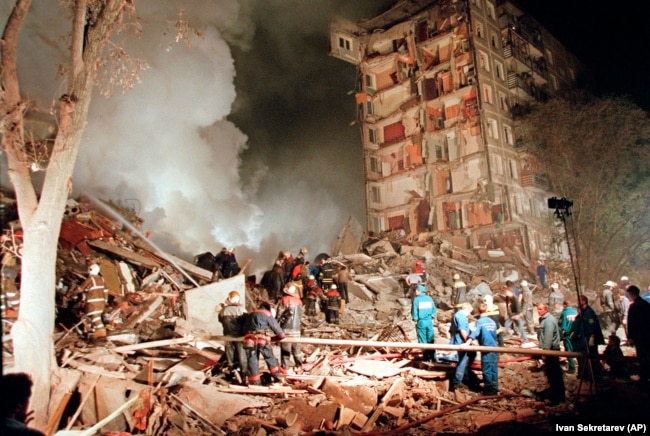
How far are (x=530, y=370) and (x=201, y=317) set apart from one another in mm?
8915

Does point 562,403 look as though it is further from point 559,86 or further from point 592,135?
point 559,86

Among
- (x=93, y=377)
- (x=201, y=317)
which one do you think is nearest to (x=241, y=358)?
(x=93, y=377)

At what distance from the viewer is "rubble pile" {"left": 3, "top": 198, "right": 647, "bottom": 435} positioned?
5.78 m

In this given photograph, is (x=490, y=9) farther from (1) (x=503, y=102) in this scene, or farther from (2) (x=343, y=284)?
(2) (x=343, y=284)

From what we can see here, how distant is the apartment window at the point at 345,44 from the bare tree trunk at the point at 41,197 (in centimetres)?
3303

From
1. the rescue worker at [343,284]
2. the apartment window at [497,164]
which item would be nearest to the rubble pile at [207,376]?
the rescue worker at [343,284]

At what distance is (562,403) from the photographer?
22.2 ft

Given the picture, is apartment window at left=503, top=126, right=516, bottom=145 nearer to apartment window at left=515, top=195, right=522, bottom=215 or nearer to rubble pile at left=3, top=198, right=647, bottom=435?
apartment window at left=515, top=195, right=522, bottom=215

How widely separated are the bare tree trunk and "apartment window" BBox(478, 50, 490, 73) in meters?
30.9

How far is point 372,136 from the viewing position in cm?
3584

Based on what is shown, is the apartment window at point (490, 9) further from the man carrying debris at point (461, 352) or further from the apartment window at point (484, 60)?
the man carrying debris at point (461, 352)

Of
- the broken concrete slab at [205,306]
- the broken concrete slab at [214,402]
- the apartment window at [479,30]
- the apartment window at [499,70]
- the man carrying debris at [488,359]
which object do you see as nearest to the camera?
the broken concrete slab at [214,402]

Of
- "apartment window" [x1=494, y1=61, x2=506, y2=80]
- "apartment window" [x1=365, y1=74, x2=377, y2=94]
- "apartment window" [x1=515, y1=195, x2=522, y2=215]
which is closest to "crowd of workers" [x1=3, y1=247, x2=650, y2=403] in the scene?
"apartment window" [x1=515, y1=195, x2=522, y2=215]

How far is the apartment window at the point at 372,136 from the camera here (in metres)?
35.6
